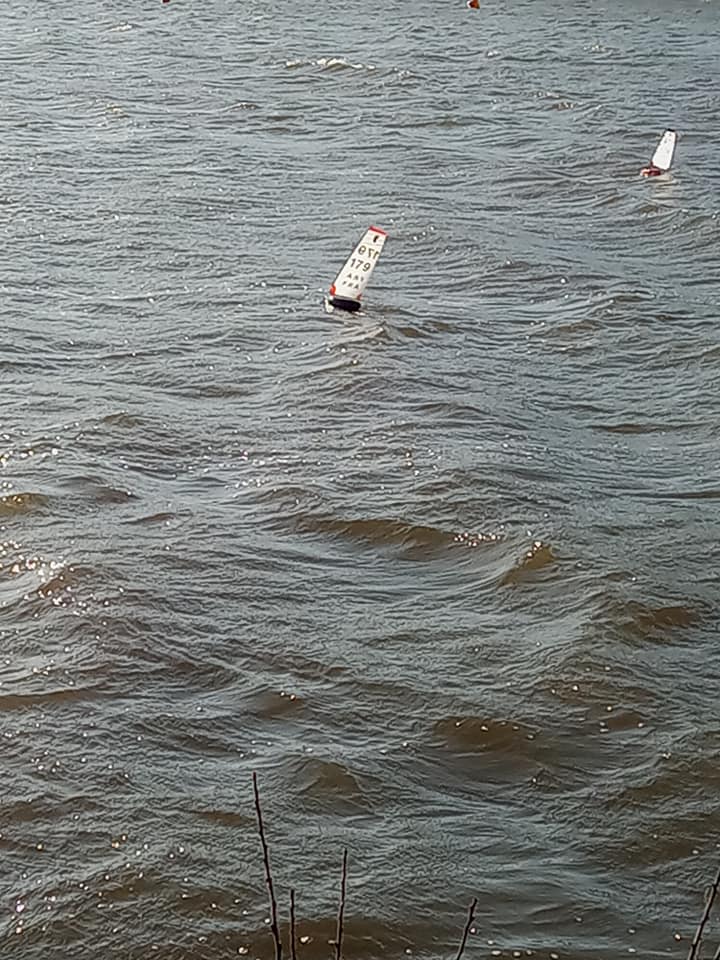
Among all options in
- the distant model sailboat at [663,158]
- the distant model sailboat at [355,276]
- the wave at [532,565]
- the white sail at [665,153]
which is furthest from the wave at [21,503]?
the white sail at [665,153]

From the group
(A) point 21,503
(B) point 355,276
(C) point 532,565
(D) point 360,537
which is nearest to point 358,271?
(B) point 355,276

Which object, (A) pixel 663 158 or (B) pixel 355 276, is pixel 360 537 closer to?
(B) pixel 355 276

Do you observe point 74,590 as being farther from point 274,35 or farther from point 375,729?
point 274,35

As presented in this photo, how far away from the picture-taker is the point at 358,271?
41.2 ft

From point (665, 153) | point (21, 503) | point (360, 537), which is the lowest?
point (360, 537)

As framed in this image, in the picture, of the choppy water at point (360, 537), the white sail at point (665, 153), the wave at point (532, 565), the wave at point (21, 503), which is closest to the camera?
the choppy water at point (360, 537)

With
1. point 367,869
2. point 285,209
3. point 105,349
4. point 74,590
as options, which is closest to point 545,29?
point 285,209

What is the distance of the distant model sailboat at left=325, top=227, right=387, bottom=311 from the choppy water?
0.86ft

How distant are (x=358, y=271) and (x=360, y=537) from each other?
3.91 meters

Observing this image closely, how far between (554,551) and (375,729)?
1906mm

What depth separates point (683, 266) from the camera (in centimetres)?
1379

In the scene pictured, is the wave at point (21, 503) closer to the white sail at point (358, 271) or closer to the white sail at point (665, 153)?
the white sail at point (358, 271)

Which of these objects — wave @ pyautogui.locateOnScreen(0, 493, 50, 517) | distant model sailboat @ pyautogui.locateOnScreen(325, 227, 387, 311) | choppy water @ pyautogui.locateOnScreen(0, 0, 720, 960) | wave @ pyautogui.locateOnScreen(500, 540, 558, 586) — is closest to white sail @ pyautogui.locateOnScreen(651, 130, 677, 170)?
choppy water @ pyautogui.locateOnScreen(0, 0, 720, 960)

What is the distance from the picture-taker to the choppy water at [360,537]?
6.47m
